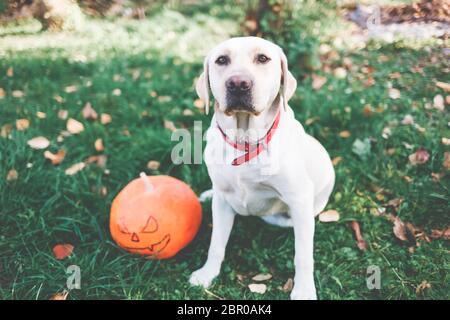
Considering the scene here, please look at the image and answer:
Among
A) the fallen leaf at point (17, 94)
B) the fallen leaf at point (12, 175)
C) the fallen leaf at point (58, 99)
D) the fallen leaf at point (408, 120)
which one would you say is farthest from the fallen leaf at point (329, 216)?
the fallen leaf at point (17, 94)

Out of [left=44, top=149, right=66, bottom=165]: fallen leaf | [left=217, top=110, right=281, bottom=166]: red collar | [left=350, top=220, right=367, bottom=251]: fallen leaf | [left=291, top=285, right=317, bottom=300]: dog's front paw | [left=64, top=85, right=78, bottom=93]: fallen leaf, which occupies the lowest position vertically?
[left=291, top=285, right=317, bottom=300]: dog's front paw

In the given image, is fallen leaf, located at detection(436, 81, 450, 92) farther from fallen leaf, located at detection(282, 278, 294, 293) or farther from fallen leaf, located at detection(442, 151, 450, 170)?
fallen leaf, located at detection(282, 278, 294, 293)

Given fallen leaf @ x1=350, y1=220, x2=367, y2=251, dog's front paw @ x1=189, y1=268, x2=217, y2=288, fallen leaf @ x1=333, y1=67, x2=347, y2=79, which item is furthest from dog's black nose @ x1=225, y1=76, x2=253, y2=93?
fallen leaf @ x1=333, y1=67, x2=347, y2=79

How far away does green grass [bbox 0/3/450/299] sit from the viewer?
92.9 inches

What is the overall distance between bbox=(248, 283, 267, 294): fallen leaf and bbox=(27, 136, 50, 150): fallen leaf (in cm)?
195

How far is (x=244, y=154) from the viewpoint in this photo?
2.16m

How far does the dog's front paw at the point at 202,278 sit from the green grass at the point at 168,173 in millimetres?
46

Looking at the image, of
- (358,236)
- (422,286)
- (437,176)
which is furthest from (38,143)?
(437,176)

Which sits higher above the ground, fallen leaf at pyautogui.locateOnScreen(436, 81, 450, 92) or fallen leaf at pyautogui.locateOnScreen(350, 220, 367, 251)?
fallen leaf at pyautogui.locateOnScreen(436, 81, 450, 92)

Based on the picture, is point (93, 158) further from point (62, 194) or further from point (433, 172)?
point (433, 172)

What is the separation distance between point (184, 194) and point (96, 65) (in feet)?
8.46

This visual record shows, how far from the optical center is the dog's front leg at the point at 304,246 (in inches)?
87.6

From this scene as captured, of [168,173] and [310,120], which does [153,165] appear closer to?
[168,173]

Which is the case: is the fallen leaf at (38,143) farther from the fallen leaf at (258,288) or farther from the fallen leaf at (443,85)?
the fallen leaf at (443,85)
